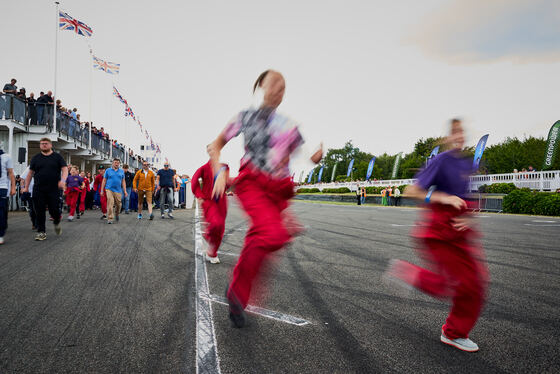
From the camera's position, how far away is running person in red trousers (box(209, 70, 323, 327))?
2404 millimetres

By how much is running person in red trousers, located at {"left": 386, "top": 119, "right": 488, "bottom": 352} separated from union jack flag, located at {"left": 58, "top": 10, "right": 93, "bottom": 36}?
920 inches

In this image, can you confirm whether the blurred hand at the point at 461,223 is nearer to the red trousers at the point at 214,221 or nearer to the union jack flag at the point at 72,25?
the red trousers at the point at 214,221

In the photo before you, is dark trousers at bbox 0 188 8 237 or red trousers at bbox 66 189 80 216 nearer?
dark trousers at bbox 0 188 8 237

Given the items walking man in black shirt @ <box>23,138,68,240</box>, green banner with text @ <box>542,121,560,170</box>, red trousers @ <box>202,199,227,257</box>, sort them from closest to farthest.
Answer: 1. red trousers @ <box>202,199,227,257</box>
2. walking man in black shirt @ <box>23,138,68,240</box>
3. green banner with text @ <box>542,121,560,170</box>

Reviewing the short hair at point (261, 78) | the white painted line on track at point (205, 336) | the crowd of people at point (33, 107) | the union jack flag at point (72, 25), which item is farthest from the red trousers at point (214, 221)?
the union jack flag at point (72, 25)

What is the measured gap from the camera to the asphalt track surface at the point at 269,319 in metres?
2.16

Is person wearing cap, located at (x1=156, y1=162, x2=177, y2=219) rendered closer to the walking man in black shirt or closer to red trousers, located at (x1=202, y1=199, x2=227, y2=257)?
the walking man in black shirt

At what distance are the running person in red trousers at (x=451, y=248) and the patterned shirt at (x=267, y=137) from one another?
0.98 m

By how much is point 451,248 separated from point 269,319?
4.79ft

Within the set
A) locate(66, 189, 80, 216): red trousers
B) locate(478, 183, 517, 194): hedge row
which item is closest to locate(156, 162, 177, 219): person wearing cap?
locate(66, 189, 80, 216): red trousers

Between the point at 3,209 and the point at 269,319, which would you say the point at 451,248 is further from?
the point at 3,209

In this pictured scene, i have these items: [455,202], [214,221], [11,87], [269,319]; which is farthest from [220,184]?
[11,87]

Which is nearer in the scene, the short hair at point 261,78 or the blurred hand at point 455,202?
the blurred hand at point 455,202

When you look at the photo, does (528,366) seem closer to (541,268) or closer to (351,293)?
(351,293)
